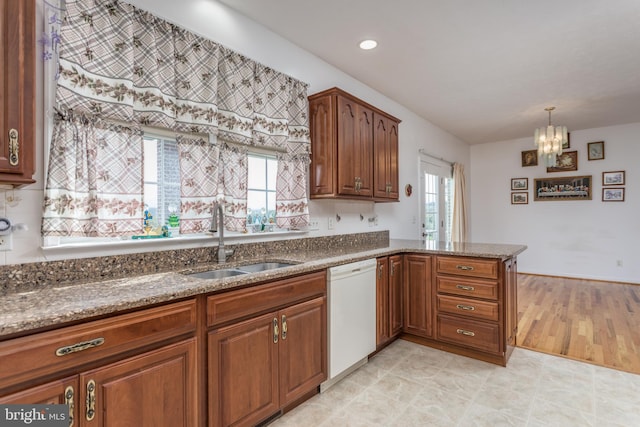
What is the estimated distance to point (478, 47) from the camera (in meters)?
2.77

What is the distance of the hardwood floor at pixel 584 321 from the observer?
2768 millimetres

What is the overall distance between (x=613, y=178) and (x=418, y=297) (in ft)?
16.3

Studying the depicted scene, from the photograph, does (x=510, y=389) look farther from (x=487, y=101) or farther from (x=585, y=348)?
(x=487, y=101)

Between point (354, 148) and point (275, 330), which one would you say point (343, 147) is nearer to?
point (354, 148)

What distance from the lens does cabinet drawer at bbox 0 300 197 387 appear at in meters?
0.98

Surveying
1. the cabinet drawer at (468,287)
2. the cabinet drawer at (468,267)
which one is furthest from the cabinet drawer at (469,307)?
the cabinet drawer at (468,267)

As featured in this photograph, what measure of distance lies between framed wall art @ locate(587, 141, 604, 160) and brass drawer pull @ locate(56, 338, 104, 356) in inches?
287

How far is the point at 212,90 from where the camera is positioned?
2.04 metres

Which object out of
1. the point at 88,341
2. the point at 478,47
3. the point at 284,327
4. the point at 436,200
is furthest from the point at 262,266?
the point at 436,200

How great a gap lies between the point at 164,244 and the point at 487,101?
418cm

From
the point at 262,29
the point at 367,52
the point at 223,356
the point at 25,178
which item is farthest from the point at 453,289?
the point at 25,178

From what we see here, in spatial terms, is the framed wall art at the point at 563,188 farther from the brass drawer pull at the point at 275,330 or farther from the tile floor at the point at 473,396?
the brass drawer pull at the point at 275,330

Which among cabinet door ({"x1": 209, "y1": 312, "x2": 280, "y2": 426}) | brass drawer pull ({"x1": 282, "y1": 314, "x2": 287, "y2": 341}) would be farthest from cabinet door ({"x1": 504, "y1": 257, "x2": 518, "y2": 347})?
cabinet door ({"x1": 209, "y1": 312, "x2": 280, "y2": 426})

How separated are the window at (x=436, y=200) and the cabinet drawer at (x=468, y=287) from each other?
6.94 ft
